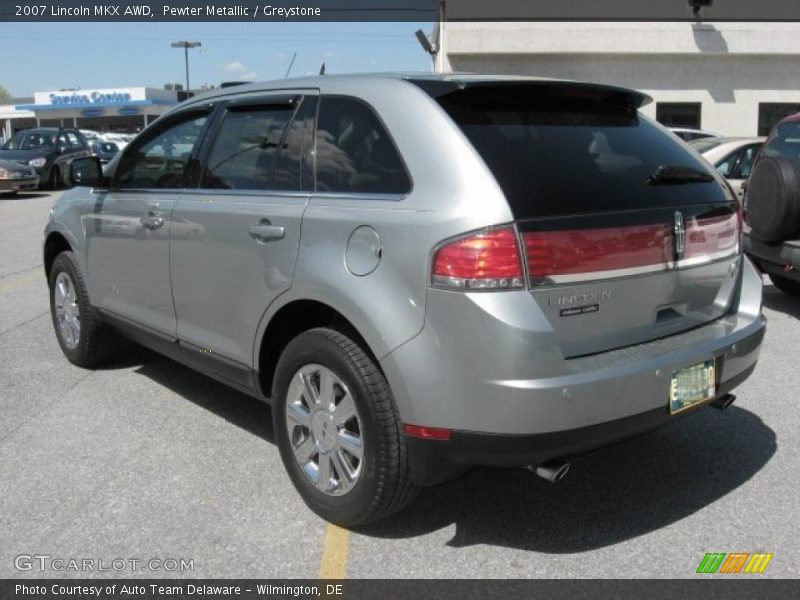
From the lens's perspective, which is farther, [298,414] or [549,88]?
[298,414]

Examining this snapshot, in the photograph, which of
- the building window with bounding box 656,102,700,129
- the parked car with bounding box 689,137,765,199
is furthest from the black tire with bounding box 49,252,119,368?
the building window with bounding box 656,102,700,129

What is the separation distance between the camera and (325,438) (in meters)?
3.32

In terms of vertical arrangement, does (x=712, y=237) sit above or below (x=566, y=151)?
below

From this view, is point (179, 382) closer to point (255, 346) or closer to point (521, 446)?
point (255, 346)

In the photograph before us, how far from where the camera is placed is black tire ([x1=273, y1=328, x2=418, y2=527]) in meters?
2.98

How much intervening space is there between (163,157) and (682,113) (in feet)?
77.8

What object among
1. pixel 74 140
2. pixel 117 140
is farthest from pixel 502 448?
pixel 117 140

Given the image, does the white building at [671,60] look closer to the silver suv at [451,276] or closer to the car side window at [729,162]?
the car side window at [729,162]

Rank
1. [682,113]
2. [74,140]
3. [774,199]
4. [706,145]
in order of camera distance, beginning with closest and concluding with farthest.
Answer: [774,199], [706,145], [74,140], [682,113]

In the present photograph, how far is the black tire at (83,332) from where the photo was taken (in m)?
5.30

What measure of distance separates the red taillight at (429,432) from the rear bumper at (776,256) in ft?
15.5

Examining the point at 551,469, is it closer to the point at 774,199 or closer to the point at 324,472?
the point at 324,472

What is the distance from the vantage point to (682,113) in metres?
25.2

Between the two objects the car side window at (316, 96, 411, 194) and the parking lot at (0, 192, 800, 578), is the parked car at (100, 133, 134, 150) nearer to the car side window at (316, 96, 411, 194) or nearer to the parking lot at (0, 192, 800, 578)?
the parking lot at (0, 192, 800, 578)
